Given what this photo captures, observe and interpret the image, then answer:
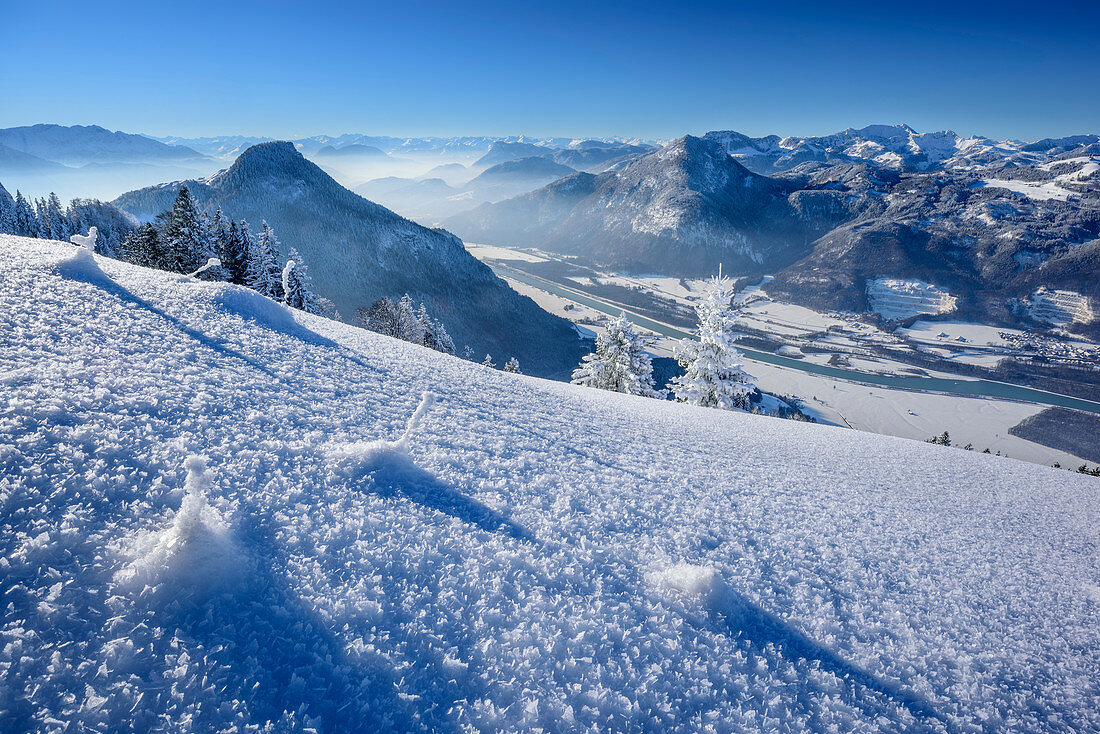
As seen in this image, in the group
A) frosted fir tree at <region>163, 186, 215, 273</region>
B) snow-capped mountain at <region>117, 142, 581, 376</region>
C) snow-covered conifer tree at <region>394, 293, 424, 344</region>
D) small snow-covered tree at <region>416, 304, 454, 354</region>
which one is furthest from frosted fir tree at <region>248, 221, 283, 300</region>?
snow-capped mountain at <region>117, 142, 581, 376</region>

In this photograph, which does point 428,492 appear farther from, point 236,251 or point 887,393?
point 887,393

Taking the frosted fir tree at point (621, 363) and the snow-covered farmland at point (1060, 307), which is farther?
the snow-covered farmland at point (1060, 307)

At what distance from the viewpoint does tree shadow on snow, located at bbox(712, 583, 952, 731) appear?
2.76m

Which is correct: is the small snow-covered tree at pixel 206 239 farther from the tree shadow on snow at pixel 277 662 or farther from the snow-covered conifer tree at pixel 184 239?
the tree shadow on snow at pixel 277 662

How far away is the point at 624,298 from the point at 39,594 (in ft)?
538

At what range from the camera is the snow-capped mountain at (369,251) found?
89.5 m

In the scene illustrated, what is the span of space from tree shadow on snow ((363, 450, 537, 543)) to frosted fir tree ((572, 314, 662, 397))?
80.3 ft

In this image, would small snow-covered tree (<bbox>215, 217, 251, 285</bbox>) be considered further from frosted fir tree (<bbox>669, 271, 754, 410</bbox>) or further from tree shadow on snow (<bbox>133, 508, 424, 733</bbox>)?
tree shadow on snow (<bbox>133, 508, 424, 733</bbox>)

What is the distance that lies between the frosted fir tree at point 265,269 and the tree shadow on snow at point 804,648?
3578 cm

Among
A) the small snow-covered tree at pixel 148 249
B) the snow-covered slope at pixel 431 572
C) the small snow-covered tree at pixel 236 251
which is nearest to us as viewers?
the snow-covered slope at pixel 431 572

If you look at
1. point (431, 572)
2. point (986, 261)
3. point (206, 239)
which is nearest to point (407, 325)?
point (206, 239)

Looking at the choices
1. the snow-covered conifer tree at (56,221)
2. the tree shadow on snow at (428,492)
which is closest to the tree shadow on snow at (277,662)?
the tree shadow on snow at (428,492)

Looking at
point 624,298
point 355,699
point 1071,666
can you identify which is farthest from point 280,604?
point 624,298

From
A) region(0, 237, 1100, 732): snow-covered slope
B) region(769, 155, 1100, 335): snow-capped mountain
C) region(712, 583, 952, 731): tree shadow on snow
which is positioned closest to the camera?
region(0, 237, 1100, 732): snow-covered slope
